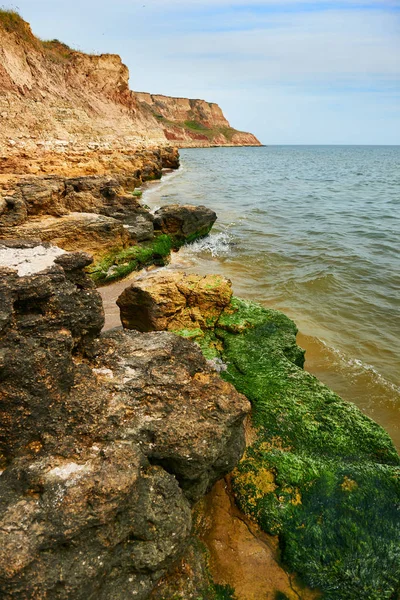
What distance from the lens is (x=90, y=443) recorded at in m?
2.73

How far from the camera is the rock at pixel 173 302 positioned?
5.71m

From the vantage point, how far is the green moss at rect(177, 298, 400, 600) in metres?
3.14

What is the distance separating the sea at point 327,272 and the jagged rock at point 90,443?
326cm

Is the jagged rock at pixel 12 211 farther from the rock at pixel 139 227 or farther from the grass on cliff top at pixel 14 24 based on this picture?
the grass on cliff top at pixel 14 24

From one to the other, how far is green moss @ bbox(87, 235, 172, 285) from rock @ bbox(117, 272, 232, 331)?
10.2 ft

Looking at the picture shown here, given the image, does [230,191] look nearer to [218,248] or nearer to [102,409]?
[218,248]

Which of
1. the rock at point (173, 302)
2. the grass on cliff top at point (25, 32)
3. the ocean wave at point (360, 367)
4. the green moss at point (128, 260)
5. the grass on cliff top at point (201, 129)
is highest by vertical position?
the grass on cliff top at point (25, 32)

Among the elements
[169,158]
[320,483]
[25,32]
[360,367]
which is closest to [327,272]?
[360,367]

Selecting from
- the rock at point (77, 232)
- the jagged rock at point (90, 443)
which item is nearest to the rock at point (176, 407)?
the jagged rock at point (90, 443)

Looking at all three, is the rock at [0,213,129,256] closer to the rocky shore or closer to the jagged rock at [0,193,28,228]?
the jagged rock at [0,193,28,228]

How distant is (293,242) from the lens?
47.9 ft

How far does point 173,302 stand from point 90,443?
10.8ft

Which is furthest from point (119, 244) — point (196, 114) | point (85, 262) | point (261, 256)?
point (196, 114)

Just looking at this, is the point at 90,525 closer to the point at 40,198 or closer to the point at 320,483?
the point at 320,483
